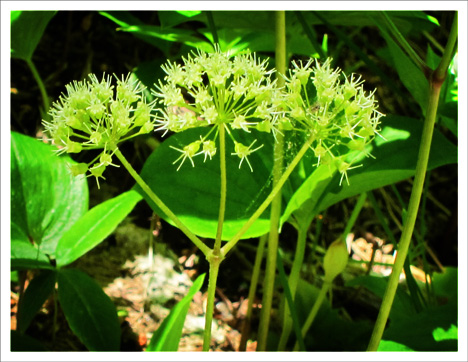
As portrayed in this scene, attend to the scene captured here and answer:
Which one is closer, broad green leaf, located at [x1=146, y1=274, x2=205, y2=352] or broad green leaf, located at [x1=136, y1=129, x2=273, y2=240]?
broad green leaf, located at [x1=146, y1=274, x2=205, y2=352]

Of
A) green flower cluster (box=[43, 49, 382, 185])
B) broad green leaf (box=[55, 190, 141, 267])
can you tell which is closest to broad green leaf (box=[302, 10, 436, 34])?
green flower cluster (box=[43, 49, 382, 185])

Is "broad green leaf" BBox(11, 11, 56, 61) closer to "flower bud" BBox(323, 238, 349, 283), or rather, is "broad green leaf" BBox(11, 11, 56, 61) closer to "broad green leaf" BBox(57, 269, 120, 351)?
"broad green leaf" BBox(57, 269, 120, 351)

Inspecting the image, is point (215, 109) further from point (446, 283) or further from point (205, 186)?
point (446, 283)

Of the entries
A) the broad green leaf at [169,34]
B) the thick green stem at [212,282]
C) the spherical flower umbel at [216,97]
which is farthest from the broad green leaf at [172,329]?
the broad green leaf at [169,34]

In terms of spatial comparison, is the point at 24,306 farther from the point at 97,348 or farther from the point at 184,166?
the point at 184,166

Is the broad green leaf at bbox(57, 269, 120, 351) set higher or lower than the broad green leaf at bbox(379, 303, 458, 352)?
lower

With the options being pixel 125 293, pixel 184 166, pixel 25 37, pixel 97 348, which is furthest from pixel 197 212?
pixel 25 37
